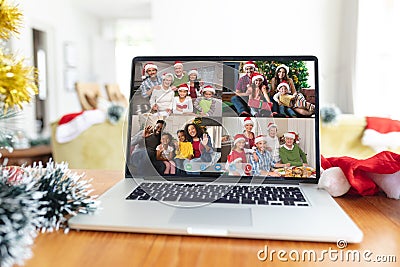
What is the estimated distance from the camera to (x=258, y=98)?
29.5 inches

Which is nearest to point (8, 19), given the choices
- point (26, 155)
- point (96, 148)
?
point (96, 148)

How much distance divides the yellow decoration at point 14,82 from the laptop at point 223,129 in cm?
23

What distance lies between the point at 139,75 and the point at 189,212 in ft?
1.12

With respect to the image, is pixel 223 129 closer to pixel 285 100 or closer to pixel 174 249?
pixel 285 100

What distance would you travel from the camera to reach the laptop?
2.34ft

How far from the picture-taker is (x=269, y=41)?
4660mm

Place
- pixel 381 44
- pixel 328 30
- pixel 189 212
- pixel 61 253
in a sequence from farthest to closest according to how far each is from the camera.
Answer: pixel 328 30 < pixel 381 44 < pixel 189 212 < pixel 61 253

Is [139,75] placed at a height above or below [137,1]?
below

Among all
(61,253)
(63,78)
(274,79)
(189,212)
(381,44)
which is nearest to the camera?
(61,253)

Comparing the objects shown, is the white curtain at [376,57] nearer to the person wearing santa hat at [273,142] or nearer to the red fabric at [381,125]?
the red fabric at [381,125]

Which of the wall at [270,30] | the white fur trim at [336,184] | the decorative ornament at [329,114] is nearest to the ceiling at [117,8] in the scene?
the wall at [270,30]

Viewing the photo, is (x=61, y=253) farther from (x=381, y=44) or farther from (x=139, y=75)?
(x=381, y=44)

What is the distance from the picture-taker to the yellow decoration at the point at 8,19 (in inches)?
18.8

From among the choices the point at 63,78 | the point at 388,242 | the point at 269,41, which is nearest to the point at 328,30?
the point at 269,41
